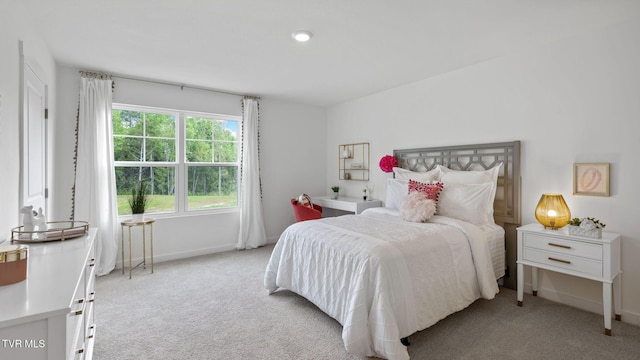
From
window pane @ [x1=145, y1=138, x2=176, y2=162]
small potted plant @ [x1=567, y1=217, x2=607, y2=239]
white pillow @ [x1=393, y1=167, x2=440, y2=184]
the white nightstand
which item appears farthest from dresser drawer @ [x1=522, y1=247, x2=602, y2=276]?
window pane @ [x1=145, y1=138, x2=176, y2=162]

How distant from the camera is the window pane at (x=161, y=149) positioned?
161 inches

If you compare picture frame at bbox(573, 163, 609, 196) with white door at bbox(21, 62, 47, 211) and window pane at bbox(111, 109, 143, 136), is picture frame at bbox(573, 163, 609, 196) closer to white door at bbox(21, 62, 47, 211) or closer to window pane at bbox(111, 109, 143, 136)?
white door at bbox(21, 62, 47, 211)

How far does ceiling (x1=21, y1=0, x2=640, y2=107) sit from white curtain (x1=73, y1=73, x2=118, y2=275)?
0.34 meters

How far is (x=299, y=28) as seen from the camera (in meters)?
2.50

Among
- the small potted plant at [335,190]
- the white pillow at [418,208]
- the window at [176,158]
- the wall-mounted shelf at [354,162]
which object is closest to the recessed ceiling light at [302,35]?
the white pillow at [418,208]

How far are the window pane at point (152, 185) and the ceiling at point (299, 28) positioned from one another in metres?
Answer: 1.24

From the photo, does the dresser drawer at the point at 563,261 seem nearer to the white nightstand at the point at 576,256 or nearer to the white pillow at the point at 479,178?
the white nightstand at the point at 576,256

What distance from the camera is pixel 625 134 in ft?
8.02

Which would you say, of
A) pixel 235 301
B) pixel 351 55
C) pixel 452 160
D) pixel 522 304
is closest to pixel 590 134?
pixel 452 160

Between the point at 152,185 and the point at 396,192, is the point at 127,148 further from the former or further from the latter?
the point at 396,192

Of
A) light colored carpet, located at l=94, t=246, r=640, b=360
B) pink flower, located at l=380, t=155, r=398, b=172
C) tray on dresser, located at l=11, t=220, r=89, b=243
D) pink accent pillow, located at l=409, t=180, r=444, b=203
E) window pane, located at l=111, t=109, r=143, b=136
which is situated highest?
window pane, located at l=111, t=109, r=143, b=136

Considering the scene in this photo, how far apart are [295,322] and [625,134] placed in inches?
125

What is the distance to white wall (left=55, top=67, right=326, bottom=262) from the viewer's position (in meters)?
3.51

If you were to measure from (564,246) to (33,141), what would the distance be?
4543 millimetres
